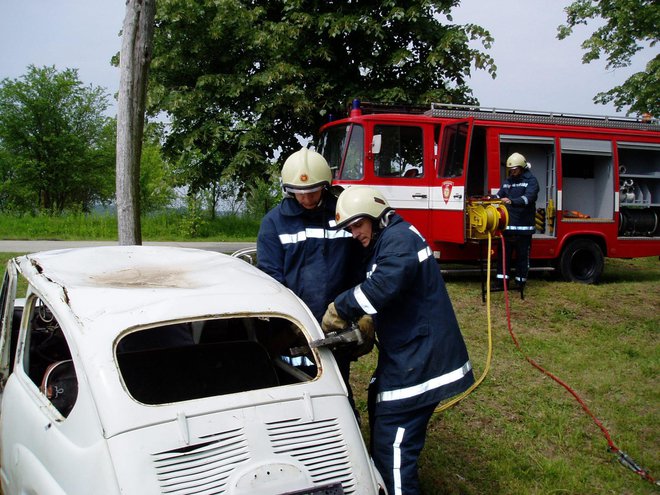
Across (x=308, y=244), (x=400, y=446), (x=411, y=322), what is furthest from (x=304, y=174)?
(x=400, y=446)

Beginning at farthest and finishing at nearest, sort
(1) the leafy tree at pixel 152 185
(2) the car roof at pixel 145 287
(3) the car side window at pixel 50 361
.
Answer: (1) the leafy tree at pixel 152 185
(3) the car side window at pixel 50 361
(2) the car roof at pixel 145 287

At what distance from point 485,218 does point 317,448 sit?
19.5 ft

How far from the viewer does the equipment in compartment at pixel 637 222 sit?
33.3 ft

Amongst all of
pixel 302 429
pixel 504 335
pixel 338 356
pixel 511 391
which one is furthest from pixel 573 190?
pixel 302 429

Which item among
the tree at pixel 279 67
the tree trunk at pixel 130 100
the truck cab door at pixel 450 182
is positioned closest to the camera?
the tree trunk at pixel 130 100

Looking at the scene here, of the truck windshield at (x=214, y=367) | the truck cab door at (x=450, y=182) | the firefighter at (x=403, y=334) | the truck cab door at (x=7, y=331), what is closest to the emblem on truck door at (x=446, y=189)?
the truck cab door at (x=450, y=182)

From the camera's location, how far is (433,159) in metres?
8.84

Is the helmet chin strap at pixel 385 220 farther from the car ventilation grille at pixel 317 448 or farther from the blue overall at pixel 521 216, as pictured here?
the blue overall at pixel 521 216

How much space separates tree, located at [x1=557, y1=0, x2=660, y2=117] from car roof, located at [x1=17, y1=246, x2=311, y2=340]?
1724 cm

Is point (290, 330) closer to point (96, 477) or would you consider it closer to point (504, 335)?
point (96, 477)

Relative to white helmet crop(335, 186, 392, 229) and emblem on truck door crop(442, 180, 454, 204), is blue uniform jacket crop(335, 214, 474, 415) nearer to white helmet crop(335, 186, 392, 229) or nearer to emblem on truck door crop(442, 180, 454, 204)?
white helmet crop(335, 186, 392, 229)

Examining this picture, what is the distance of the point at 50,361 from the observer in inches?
136

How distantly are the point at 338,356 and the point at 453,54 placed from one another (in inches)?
389

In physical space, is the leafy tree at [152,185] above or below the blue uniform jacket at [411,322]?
above
